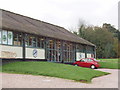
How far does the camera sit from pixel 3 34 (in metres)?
22.3

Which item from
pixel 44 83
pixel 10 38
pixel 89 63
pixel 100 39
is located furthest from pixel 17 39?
pixel 100 39

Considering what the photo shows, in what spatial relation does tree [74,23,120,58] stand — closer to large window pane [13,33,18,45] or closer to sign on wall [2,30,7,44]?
large window pane [13,33,18,45]

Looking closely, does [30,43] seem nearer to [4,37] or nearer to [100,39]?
[4,37]

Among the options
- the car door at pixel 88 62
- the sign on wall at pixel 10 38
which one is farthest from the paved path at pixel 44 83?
the car door at pixel 88 62

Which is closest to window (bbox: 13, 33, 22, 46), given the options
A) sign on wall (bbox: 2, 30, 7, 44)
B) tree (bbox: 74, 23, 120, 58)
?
sign on wall (bbox: 2, 30, 7, 44)

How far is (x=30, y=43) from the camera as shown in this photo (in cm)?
2628

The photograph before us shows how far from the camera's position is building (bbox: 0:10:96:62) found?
22.8 meters

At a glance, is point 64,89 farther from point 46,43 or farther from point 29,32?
point 46,43

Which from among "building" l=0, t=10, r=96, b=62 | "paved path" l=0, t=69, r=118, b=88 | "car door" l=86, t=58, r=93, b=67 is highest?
"building" l=0, t=10, r=96, b=62

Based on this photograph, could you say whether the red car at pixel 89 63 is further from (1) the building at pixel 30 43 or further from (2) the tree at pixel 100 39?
(2) the tree at pixel 100 39

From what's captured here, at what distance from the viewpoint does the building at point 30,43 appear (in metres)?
22.8

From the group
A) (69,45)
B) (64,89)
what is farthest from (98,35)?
(64,89)

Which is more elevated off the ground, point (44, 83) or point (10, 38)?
point (10, 38)

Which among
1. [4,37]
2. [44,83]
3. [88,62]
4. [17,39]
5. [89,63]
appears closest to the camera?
[44,83]
